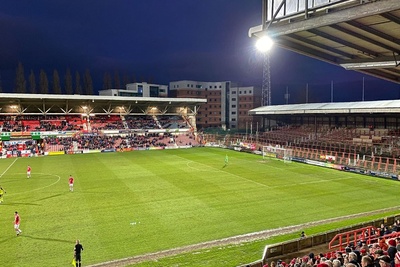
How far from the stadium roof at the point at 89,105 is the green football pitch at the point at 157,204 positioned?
23.0 metres

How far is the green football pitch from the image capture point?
16.4 metres

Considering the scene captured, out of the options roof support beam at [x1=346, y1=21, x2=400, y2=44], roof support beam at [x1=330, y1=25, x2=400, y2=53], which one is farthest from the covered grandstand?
roof support beam at [x1=346, y1=21, x2=400, y2=44]

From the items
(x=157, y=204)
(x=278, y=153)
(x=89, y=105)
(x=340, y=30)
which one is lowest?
(x=157, y=204)

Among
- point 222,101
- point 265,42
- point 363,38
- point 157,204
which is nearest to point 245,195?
point 157,204

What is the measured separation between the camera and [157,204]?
23.2 m

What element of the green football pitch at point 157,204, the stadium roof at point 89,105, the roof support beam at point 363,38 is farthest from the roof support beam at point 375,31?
the stadium roof at point 89,105

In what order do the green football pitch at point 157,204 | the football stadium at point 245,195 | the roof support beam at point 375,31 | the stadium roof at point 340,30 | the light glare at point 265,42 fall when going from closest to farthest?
the stadium roof at point 340,30
the roof support beam at point 375,31
the football stadium at point 245,195
the light glare at point 265,42
the green football pitch at point 157,204

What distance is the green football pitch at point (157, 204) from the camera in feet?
53.7

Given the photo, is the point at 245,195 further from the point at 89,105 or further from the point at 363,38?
the point at 89,105

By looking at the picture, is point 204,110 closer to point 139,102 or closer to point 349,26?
point 139,102

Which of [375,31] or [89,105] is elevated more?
[89,105]

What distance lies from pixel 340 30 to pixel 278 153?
41623 mm

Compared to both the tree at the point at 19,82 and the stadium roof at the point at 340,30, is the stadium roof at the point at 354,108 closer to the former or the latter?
the stadium roof at the point at 340,30

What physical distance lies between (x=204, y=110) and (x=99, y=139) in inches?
1892
